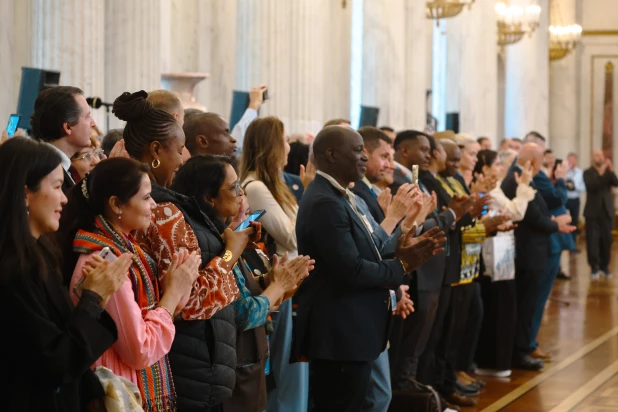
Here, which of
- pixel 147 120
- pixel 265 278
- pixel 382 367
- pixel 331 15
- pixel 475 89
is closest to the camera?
pixel 147 120

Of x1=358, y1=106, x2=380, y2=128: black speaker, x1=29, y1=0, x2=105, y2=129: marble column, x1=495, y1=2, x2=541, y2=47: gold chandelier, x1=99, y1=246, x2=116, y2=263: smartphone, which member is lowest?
x1=99, y1=246, x2=116, y2=263: smartphone

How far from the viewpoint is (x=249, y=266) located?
494 centimetres

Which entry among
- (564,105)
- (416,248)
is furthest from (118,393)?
(564,105)

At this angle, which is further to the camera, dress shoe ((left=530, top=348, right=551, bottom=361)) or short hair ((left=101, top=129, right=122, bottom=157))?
dress shoe ((left=530, top=348, right=551, bottom=361))

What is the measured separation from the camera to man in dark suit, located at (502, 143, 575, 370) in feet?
28.9

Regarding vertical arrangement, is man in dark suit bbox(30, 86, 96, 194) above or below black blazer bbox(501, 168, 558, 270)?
above

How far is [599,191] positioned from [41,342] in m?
15.2

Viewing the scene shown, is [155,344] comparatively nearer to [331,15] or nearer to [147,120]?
[147,120]

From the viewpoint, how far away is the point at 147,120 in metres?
3.92

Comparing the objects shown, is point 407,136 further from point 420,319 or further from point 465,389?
point 465,389

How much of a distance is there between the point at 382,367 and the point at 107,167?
7.86 ft

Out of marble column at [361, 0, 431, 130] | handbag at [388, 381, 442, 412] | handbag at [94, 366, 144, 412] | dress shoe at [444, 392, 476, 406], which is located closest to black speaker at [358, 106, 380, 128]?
marble column at [361, 0, 431, 130]

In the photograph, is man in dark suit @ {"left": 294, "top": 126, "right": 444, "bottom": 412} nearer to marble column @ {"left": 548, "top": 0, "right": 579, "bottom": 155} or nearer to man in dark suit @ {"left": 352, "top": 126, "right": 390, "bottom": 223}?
man in dark suit @ {"left": 352, "top": 126, "right": 390, "bottom": 223}

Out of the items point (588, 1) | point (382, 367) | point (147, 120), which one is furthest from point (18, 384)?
point (588, 1)
